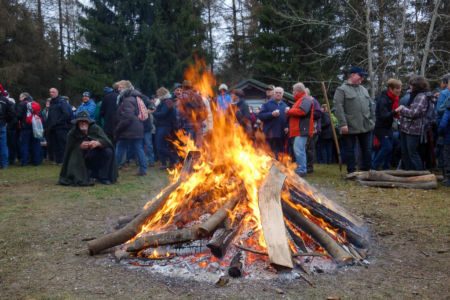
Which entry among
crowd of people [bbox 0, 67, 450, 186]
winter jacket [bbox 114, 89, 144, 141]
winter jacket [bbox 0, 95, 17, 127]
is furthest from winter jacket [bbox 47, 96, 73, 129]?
winter jacket [bbox 114, 89, 144, 141]

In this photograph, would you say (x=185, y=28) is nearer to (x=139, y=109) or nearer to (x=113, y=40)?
(x=113, y=40)

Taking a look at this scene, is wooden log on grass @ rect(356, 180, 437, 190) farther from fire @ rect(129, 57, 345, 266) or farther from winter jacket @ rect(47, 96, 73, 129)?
winter jacket @ rect(47, 96, 73, 129)

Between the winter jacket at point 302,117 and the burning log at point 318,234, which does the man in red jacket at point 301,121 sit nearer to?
the winter jacket at point 302,117

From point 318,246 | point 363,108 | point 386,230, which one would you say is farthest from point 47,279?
point 363,108

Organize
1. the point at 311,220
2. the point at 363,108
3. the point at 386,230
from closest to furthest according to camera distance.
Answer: the point at 311,220 < the point at 386,230 < the point at 363,108

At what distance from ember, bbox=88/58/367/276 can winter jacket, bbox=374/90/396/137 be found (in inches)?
185

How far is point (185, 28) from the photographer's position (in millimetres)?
23297

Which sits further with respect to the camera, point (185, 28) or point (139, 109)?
point (185, 28)

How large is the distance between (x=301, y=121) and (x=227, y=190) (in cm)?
435

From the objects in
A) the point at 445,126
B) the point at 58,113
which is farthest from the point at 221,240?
the point at 58,113

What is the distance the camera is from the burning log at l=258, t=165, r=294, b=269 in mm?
3193

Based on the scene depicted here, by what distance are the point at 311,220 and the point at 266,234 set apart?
1010mm

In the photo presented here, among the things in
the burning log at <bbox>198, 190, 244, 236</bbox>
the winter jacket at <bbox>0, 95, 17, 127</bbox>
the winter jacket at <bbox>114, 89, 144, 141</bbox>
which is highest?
the winter jacket at <bbox>0, 95, 17, 127</bbox>

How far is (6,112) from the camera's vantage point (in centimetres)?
1053
